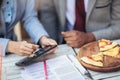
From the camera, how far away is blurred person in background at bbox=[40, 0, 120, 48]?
4.84 ft

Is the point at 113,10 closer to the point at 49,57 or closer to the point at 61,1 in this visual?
the point at 61,1

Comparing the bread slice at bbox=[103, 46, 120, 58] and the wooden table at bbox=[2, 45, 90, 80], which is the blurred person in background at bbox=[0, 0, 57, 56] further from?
the bread slice at bbox=[103, 46, 120, 58]

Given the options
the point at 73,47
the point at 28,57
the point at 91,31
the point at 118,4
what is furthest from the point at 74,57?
the point at 118,4

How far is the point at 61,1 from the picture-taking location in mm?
1489

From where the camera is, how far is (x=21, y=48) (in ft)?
4.02

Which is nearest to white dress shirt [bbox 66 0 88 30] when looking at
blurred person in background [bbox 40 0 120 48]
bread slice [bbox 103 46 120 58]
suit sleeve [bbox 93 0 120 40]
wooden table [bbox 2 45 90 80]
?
blurred person in background [bbox 40 0 120 48]

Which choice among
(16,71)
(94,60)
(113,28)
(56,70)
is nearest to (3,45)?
(16,71)

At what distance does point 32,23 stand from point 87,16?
32cm

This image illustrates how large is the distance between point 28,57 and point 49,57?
13 centimetres

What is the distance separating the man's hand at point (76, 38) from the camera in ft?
4.37

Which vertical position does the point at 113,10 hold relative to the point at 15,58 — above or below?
above

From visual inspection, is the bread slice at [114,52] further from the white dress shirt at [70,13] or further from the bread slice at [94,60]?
the white dress shirt at [70,13]

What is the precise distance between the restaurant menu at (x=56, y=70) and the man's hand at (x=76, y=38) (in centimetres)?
14

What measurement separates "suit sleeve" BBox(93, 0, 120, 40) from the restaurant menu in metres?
0.35
